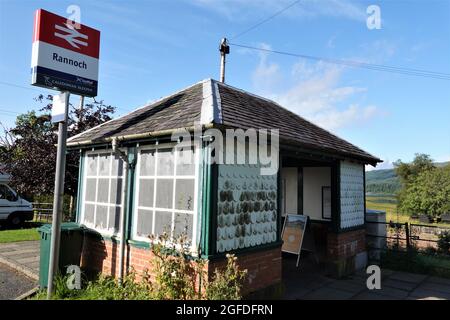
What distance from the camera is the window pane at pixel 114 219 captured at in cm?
695

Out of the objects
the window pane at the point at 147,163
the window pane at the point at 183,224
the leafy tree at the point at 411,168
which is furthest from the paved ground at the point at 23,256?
the leafy tree at the point at 411,168

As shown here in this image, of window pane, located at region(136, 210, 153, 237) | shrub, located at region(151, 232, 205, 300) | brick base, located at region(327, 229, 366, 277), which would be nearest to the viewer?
shrub, located at region(151, 232, 205, 300)

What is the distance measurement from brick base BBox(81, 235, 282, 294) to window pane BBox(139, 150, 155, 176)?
1.40 m

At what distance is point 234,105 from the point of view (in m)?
7.05

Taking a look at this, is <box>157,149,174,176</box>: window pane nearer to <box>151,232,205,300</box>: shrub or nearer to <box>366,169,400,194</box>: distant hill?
<box>151,232,205,300</box>: shrub

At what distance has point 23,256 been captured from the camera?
30.7ft

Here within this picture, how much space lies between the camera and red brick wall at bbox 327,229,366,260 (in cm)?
845

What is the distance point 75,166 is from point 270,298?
416 inches

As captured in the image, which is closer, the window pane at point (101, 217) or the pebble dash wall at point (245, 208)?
the pebble dash wall at point (245, 208)

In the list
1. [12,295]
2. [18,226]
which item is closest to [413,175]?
[18,226]

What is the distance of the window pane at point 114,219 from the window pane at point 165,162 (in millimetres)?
1526
